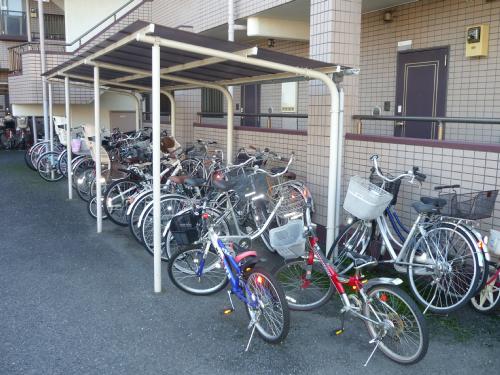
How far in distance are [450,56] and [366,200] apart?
416 cm

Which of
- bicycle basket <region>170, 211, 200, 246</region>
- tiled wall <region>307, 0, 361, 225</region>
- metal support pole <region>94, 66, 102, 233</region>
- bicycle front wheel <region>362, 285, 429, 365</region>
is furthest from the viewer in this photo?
metal support pole <region>94, 66, 102, 233</region>

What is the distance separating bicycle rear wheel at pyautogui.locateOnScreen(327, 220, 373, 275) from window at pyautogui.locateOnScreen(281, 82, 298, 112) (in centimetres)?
607

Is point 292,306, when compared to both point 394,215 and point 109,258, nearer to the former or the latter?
point 394,215

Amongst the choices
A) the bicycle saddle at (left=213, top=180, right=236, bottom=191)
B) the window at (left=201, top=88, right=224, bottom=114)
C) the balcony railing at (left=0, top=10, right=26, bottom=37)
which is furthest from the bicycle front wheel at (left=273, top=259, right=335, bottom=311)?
the balcony railing at (left=0, top=10, right=26, bottom=37)

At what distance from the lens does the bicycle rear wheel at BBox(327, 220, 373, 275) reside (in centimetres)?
473

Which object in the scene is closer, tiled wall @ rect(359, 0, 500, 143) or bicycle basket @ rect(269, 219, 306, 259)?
bicycle basket @ rect(269, 219, 306, 259)

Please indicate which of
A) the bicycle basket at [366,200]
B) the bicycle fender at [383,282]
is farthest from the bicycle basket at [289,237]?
the bicycle basket at [366,200]

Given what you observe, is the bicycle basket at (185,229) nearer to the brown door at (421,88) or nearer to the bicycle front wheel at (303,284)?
the bicycle front wheel at (303,284)

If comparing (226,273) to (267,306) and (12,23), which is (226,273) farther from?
(12,23)

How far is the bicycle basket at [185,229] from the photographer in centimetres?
454

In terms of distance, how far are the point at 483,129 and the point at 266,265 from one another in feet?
12.5

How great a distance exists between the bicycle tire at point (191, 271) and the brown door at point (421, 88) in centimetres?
455

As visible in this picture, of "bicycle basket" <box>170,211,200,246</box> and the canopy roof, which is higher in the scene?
the canopy roof

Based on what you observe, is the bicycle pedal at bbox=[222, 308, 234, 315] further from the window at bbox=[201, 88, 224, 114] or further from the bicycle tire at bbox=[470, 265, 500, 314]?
the window at bbox=[201, 88, 224, 114]
